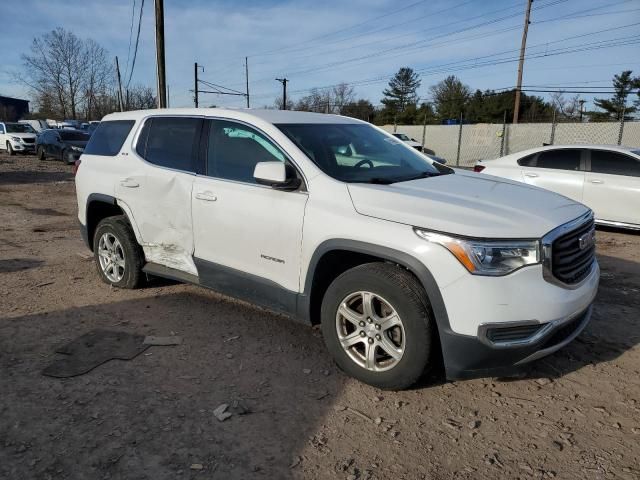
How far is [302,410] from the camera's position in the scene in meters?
3.14

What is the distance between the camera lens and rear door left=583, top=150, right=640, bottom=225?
8.21 metres

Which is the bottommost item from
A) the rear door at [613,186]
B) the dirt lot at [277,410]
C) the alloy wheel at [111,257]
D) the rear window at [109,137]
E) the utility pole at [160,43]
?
the dirt lot at [277,410]

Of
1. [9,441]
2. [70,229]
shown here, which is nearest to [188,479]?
[9,441]

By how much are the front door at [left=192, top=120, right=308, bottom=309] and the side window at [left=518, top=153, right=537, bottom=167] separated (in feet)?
22.6

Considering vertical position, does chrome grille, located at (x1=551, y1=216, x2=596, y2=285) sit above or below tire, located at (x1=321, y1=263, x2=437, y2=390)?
above

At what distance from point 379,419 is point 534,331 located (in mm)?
1037

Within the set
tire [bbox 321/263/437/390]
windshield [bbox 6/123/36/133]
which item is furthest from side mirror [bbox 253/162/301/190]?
windshield [bbox 6/123/36/133]

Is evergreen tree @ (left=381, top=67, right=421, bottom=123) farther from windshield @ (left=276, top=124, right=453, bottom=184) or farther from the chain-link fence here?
windshield @ (left=276, top=124, right=453, bottom=184)

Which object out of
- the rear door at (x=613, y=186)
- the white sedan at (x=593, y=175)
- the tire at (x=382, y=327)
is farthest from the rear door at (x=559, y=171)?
the tire at (x=382, y=327)

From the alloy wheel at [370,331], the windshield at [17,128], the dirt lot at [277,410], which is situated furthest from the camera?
the windshield at [17,128]

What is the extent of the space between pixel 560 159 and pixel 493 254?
7218 millimetres

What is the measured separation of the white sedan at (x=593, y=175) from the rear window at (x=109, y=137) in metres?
6.88

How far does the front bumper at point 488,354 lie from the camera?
291 cm

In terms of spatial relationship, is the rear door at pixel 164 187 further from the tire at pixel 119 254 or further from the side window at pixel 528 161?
the side window at pixel 528 161
